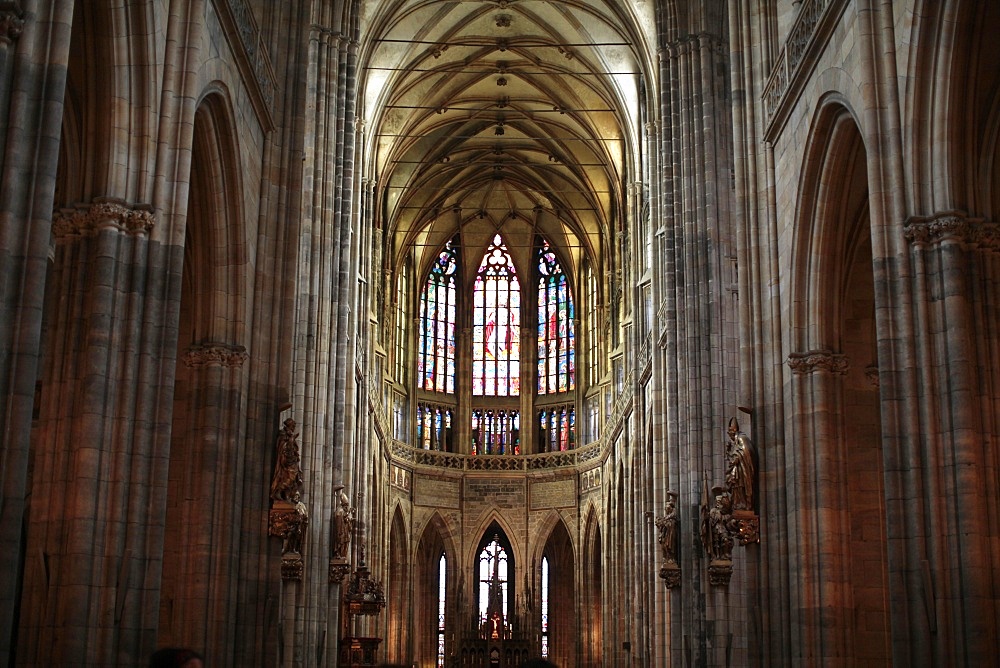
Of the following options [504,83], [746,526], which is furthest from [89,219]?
[504,83]

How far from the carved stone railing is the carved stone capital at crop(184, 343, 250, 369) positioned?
9358mm

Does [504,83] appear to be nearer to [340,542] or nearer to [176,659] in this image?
[340,542]

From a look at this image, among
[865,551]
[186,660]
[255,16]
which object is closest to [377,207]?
[255,16]

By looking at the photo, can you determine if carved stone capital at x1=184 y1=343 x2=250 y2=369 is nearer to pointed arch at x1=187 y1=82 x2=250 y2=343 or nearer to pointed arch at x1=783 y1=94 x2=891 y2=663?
pointed arch at x1=187 y1=82 x2=250 y2=343

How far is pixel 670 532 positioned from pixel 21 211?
69.1 feet

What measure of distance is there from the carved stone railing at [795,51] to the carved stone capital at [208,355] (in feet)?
30.7

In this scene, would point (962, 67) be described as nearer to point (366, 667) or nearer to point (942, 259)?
point (942, 259)

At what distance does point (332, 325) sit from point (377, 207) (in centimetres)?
1681

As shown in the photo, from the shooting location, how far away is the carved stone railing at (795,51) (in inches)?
700

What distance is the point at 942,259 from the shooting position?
14219 mm

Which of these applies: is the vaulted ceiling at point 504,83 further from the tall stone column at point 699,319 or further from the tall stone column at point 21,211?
the tall stone column at point 21,211

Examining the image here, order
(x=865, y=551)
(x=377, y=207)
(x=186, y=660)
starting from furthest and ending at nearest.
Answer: (x=377, y=207), (x=865, y=551), (x=186, y=660)

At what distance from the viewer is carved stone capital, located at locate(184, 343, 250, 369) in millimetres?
19641

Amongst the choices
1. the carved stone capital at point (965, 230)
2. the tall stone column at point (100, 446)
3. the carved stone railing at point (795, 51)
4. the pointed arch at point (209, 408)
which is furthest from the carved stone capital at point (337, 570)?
the carved stone capital at point (965, 230)
